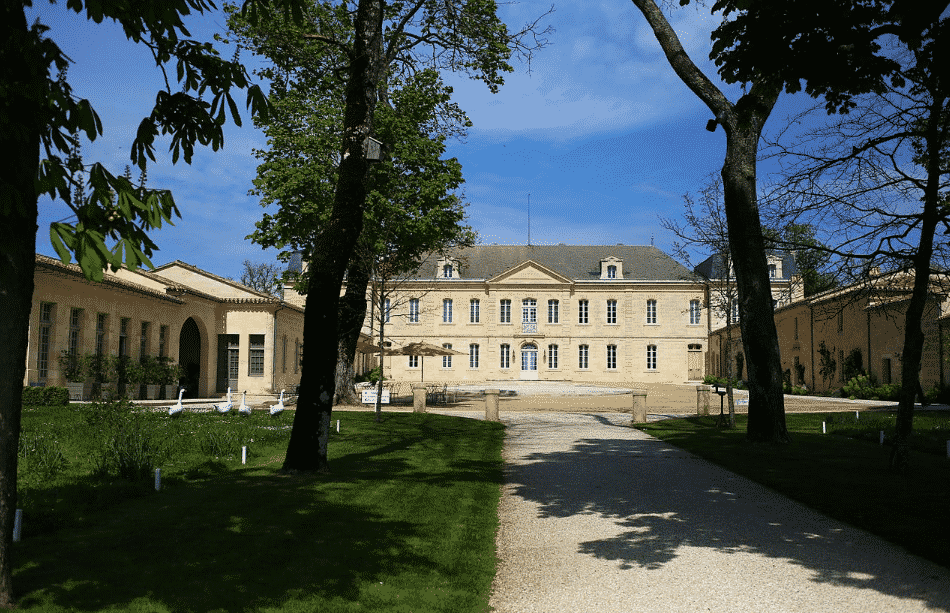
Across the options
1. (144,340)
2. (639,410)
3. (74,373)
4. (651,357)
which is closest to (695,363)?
(651,357)

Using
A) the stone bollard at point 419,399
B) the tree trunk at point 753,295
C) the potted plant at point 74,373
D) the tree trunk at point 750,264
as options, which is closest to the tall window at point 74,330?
the potted plant at point 74,373

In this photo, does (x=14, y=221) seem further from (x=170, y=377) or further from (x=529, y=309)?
(x=529, y=309)

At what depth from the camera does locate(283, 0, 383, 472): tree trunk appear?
916cm

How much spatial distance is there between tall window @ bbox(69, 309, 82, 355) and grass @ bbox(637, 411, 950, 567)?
1644cm

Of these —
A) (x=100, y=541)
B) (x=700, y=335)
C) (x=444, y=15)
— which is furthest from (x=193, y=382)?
(x=700, y=335)

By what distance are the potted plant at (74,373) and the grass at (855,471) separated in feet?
51.9

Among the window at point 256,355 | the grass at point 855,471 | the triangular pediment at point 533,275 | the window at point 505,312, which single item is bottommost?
the grass at point 855,471

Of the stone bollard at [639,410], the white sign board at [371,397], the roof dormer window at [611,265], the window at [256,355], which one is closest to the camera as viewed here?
the stone bollard at [639,410]

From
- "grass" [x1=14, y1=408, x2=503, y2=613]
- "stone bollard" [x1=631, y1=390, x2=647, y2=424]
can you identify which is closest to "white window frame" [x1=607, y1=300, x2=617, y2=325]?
"stone bollard" [x1=631, y1=390, x2=647, y2=424]

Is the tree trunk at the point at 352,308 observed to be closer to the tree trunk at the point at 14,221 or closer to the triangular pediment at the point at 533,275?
the tree trunk at the point at 14,221

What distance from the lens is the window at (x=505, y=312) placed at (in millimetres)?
55344

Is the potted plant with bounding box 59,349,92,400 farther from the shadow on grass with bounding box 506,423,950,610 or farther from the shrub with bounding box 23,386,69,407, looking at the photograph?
the shadow on grass with bounding box 506,423,950,610

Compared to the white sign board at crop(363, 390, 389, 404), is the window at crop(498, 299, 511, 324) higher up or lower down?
higher up

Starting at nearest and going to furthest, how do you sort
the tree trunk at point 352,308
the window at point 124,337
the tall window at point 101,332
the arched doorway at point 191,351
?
1. the tree trunk at point 352,308
2. the tall window at point 101,332
3. the window at point 124,337
4. the arched doorway at point 191,351
